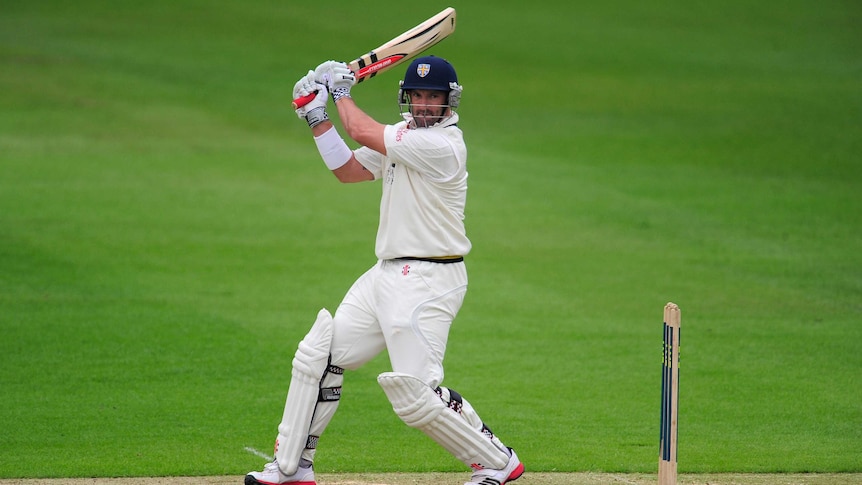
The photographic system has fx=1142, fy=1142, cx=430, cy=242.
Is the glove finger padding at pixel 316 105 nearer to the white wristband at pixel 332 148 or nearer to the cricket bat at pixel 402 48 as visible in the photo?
Answer: the white wristband at pixel 332 148

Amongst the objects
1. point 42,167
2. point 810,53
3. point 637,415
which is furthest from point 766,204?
point 810,53

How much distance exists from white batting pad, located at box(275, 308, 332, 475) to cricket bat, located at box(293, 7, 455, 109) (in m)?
1.46

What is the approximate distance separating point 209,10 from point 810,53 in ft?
49.1

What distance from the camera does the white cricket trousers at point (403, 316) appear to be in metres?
6.00

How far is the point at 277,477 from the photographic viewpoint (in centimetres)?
616

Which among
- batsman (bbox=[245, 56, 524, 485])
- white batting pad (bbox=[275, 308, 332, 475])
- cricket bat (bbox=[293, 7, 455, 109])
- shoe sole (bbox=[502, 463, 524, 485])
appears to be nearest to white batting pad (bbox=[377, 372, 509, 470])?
batsman (bbox=[245, 56, 524, 485])

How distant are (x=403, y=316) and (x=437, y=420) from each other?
0.57 meters

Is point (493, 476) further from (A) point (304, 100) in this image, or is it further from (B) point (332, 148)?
(A) point (304, 100)

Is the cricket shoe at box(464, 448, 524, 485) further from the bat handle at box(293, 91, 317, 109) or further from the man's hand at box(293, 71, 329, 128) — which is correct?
the bat handle at box(293, 91, 317, 109)

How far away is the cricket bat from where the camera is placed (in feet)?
21.4

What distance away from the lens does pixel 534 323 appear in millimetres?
10719

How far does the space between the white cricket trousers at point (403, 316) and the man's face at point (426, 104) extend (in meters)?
0.77

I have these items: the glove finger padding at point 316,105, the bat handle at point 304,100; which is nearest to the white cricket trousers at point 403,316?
the glove finger padding at point 316,105

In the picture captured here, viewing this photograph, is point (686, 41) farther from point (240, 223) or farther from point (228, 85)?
point (240, 223)
